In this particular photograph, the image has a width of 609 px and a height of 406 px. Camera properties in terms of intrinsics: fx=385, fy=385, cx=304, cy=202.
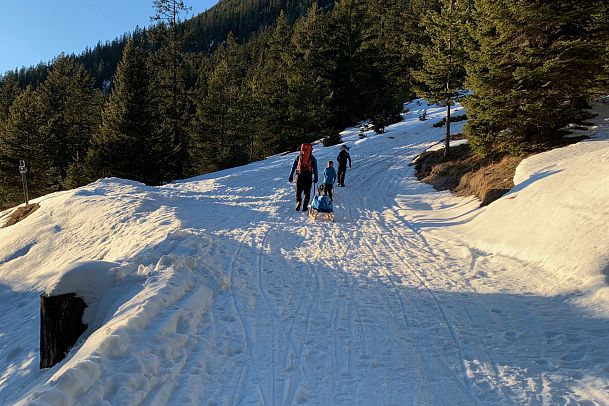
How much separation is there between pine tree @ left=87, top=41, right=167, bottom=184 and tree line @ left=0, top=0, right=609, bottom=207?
3.0 inches

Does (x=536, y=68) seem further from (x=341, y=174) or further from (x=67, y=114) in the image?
(x=67, y=114)

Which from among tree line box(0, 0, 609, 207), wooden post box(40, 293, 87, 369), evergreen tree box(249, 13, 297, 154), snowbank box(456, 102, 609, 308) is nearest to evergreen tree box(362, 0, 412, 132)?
tree line box(0, 0, 609, 207)

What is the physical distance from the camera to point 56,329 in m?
5.07

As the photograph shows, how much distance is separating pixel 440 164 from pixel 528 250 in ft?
35.9

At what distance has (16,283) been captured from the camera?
9.62 meters

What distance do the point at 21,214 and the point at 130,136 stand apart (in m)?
12.8

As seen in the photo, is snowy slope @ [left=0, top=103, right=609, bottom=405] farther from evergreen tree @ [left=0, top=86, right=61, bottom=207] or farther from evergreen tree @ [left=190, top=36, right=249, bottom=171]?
evergreen tree @ [left=0, top=86, right=61, bottom=207]

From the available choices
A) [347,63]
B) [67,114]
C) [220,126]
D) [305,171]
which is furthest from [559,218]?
[67,114]

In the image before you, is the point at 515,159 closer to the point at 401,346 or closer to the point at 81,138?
the point at 401,346

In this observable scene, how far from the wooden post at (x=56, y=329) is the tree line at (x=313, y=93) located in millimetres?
12918

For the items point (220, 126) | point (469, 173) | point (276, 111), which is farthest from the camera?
point (276, 111)

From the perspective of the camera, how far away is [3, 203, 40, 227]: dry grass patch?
15008 mm

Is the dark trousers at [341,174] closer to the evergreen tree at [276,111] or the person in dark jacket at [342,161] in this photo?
the person in dark jacket at [342,161]

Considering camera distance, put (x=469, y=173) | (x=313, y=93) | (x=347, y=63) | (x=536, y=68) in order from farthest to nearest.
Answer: (x=347, y=63)
(x=313, y=93)
(x=469, y=173)
(x=536, y=68)
